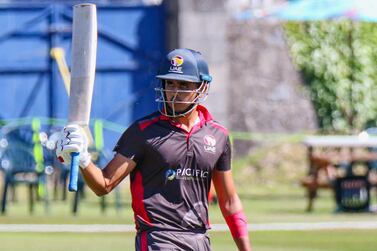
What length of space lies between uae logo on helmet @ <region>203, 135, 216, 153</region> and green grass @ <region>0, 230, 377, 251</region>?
6.48 metres

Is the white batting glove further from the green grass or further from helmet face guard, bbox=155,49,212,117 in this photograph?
the green grass

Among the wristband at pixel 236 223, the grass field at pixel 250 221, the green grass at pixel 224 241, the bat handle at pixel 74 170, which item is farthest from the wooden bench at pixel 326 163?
the bat handle at pixel 74 170

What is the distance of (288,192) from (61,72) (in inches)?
187

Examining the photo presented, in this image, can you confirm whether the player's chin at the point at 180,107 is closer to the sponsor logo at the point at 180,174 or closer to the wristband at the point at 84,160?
the sponsor logo at the point at 180,174

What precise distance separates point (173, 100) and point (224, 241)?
25.2 feet

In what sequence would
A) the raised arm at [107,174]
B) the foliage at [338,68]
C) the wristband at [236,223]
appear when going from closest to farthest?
the raised arm at [107,174], the wristband at [236,223], the foliage at [338,68]

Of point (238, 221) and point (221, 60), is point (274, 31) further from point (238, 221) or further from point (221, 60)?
point (238, 221)

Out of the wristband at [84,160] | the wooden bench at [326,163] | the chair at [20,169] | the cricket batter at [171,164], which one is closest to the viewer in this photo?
the wristband at [84,160]

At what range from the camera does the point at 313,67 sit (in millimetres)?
25156

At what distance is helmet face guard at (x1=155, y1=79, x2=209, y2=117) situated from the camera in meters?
6.81

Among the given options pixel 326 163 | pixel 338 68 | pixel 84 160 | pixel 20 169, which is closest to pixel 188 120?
pixel 84 160

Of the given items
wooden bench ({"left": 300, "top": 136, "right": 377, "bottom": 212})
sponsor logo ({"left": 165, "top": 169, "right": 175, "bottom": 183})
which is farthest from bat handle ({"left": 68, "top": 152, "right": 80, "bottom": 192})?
wooden bench ({"left": 300, "top": 136, "right": 377, "bottom": 212})

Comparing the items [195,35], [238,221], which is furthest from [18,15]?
[238,221]

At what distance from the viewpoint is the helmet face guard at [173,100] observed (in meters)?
6.81
